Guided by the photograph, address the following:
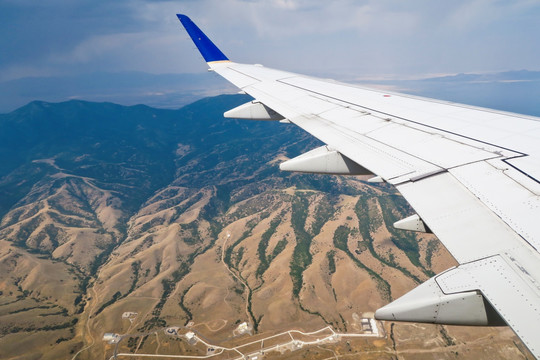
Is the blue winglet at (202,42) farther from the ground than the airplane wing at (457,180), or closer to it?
farther from the ground

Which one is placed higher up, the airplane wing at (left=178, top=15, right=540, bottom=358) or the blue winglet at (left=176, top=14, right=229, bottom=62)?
the blue winglet at (left=176, top=14, right=229, bottom=62)

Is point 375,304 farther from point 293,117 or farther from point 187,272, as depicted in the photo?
point 293,117

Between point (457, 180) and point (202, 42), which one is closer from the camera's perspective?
point (457, 180)

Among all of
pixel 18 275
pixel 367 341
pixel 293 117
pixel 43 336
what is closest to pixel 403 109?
pixel 293 117

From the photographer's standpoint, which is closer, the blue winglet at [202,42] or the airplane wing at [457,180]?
the airplane wing at [457,180]

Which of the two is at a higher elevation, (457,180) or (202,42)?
(202,42)
